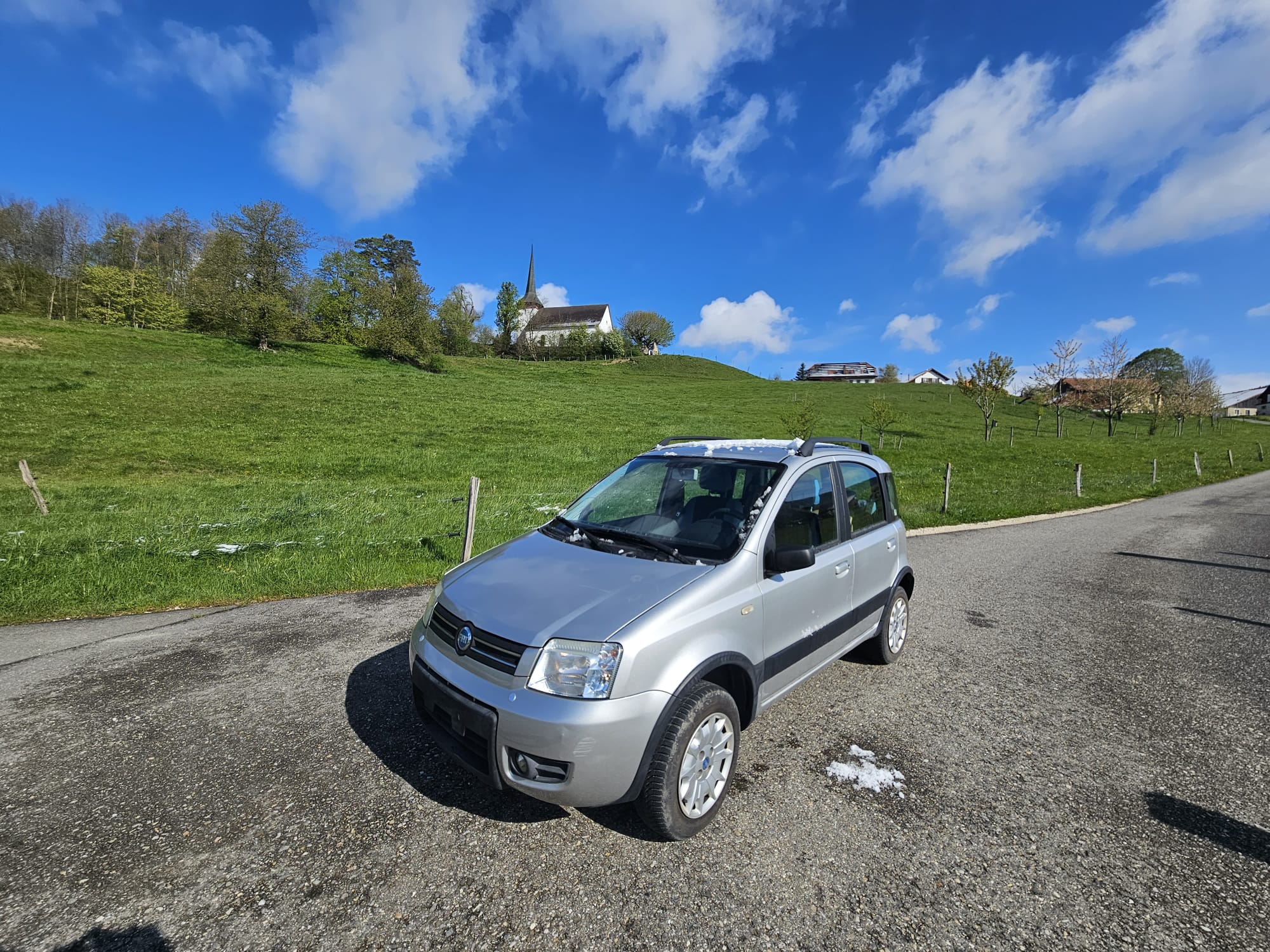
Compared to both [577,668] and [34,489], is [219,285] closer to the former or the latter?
[34,489]

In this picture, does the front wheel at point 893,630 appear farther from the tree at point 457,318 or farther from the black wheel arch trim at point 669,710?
the tree at point 457,318

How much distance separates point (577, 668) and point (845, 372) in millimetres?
127089

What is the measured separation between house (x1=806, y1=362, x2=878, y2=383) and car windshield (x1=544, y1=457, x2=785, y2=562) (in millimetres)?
120467

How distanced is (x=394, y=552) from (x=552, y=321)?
352 ft

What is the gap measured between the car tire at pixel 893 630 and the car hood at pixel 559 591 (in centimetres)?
232

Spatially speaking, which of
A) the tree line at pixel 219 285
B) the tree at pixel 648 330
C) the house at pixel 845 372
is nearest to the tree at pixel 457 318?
the tree line at pixel 219 285

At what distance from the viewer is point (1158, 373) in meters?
68.5

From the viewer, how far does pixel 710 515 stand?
342cm

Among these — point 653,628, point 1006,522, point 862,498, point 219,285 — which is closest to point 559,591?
point 653,628

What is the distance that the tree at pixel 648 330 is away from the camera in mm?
94562

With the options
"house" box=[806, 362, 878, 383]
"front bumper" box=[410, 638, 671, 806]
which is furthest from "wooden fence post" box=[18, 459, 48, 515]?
"house" box=[806, 362, 878, 383]

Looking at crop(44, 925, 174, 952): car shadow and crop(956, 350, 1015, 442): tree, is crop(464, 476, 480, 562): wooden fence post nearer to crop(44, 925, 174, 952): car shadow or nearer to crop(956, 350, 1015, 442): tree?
crop(44, 925, 174, 952): car shadow

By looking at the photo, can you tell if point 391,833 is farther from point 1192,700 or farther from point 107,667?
point 1192,700

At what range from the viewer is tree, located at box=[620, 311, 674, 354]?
94.6 meters
